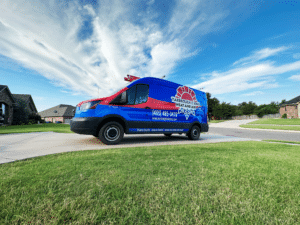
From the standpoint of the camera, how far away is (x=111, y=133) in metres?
4.70

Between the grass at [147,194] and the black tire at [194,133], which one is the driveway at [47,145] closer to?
the black tire at [194,133]

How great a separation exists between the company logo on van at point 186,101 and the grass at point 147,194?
393cm

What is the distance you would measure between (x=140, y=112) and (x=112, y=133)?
122 centimetres

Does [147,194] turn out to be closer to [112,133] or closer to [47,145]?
[112,133]

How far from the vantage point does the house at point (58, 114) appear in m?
48.9

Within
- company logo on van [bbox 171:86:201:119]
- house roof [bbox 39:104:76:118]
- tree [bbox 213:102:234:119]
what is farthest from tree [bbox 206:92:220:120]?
company logo on van [bbox 171:86:201:119]

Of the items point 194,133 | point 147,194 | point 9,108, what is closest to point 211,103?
point 194,133

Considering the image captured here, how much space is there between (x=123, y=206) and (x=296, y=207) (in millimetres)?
1632

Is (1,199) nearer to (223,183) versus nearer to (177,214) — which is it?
(177,214)

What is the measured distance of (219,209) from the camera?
1259mm

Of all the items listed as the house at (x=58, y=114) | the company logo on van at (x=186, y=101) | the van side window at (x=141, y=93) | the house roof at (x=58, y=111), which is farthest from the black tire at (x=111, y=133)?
the house roof at (x=58, y=111)

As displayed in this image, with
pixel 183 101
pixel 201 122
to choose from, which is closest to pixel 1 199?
pixel 183 101

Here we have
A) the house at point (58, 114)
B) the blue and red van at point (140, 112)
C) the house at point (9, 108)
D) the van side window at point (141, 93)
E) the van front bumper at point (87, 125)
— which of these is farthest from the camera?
the house at point (58, 114)

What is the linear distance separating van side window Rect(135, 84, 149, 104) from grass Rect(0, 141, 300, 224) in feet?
9.84
